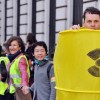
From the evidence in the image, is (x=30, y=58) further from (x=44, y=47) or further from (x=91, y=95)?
(x=91, y=95)

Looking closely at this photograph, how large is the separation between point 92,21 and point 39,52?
2.07 m

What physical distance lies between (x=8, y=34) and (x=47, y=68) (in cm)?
1050

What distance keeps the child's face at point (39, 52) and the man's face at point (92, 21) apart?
1986 mm

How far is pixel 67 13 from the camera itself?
11.6 metres

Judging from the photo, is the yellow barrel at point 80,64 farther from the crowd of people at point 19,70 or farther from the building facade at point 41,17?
the building facade at point 41,17

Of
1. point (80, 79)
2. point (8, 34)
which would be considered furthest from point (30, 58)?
point (8, 34)

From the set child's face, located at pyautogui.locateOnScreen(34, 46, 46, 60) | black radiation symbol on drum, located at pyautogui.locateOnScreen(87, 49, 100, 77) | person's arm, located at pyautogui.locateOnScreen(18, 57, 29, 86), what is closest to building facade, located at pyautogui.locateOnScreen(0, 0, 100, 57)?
person's arm, located at pyautogui.locateOnScreen(18, 57, 29, 86)

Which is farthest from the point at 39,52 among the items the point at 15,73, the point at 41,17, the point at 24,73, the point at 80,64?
the point at 41,17

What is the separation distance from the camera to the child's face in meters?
5.58

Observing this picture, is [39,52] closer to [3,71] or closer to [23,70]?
[23,70]

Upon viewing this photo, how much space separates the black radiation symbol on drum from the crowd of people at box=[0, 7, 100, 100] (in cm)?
164

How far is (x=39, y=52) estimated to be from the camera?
220 inches

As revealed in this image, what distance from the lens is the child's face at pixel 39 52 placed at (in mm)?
5578

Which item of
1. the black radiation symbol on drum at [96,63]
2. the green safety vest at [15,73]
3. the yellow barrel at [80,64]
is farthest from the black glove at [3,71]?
the black radiation symbol on drum at [96,63]
